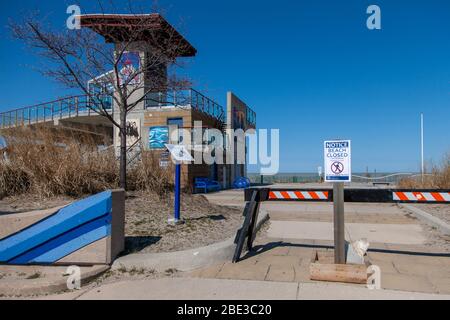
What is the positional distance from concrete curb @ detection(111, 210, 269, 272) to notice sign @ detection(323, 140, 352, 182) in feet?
6.47

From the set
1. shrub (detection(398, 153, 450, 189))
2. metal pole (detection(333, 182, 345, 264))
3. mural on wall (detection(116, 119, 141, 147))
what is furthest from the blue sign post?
mural on wall (detection(116, 119, 141, 147))

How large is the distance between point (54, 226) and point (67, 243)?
30cm

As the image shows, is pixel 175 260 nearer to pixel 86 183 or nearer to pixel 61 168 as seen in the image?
pixel 86 183

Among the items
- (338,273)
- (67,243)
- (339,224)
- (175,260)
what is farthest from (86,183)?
(338,273)

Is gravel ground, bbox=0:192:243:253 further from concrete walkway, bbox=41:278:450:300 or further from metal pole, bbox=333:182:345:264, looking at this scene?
metal pole, bbox=333:182:345:264

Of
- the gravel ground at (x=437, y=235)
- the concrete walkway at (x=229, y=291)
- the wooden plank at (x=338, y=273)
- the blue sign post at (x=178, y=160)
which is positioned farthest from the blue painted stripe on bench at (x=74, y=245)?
the gravel ground at (x=437, y=235)

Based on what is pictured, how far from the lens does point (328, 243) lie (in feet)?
23.2

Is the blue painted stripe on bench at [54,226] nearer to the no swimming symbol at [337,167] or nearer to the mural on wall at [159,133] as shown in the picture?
the no swimming symbol at [337,167]

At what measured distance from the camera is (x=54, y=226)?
4.96 metres

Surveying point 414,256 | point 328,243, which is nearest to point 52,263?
point 328,243

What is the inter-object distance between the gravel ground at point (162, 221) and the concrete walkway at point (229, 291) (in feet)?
3.89

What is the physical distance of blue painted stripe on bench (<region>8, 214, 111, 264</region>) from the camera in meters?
5.03
